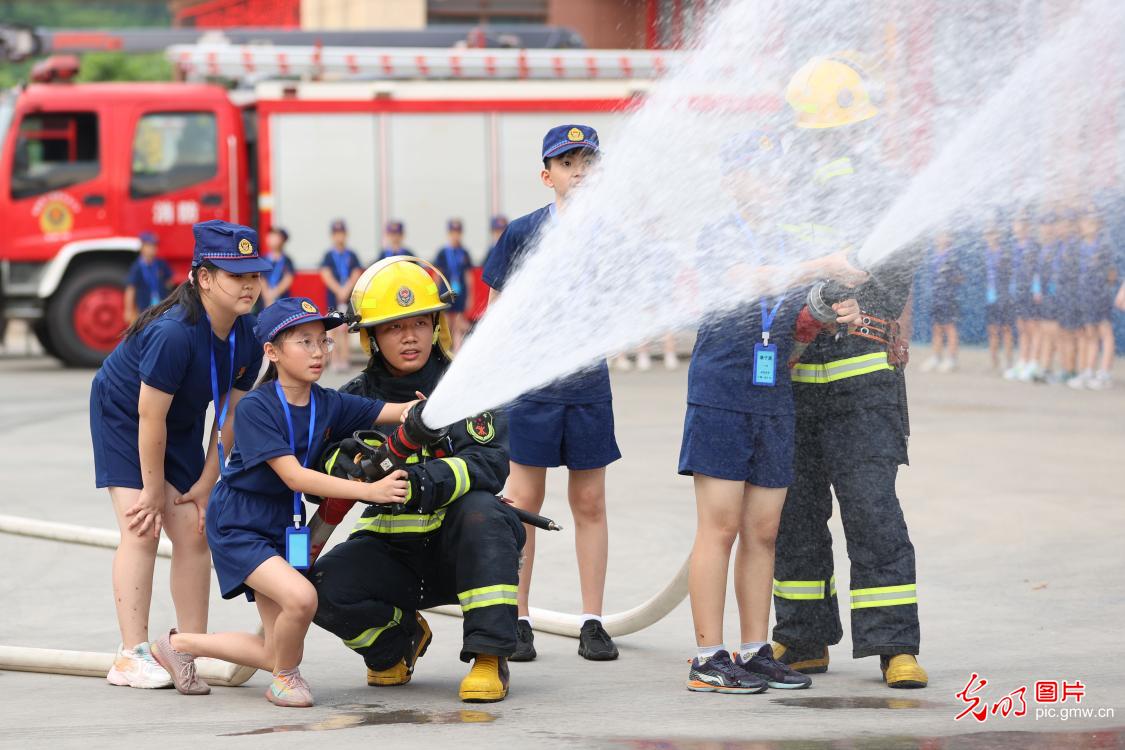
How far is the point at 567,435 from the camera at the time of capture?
5.72 meters

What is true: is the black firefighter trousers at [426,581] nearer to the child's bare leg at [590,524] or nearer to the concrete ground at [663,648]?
the concrete ground at [663,648]

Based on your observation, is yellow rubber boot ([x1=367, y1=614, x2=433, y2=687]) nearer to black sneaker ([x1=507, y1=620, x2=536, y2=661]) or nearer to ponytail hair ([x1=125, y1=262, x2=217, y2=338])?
black sneaker ([x1=507, y1=620, x2=536, y2=661])

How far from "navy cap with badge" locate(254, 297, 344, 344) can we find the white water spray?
18.9 inches

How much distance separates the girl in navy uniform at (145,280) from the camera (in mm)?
16453

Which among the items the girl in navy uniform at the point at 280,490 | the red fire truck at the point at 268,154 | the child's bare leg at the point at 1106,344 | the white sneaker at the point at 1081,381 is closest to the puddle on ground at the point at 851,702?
the girl in navy uniform at the point at 280,490

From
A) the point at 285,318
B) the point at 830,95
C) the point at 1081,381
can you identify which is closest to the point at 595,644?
the point at 285,318

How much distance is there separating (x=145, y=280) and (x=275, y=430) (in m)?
12.3

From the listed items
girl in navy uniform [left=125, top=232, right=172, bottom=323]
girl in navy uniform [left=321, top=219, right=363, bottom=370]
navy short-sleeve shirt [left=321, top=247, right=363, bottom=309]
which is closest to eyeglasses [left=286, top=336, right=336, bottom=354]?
girl in navy uniform [left=125, top=232, right=172, bottom=323]

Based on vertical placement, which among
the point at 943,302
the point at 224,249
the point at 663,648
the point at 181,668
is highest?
the point at 224,249

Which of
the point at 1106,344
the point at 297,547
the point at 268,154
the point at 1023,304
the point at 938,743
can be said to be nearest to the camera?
the point at 938,743

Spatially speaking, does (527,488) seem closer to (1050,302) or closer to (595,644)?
(595,644)

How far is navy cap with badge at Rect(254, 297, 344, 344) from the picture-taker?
4.83 meters

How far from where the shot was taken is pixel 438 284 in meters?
5.01

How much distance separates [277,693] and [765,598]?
1.57m
